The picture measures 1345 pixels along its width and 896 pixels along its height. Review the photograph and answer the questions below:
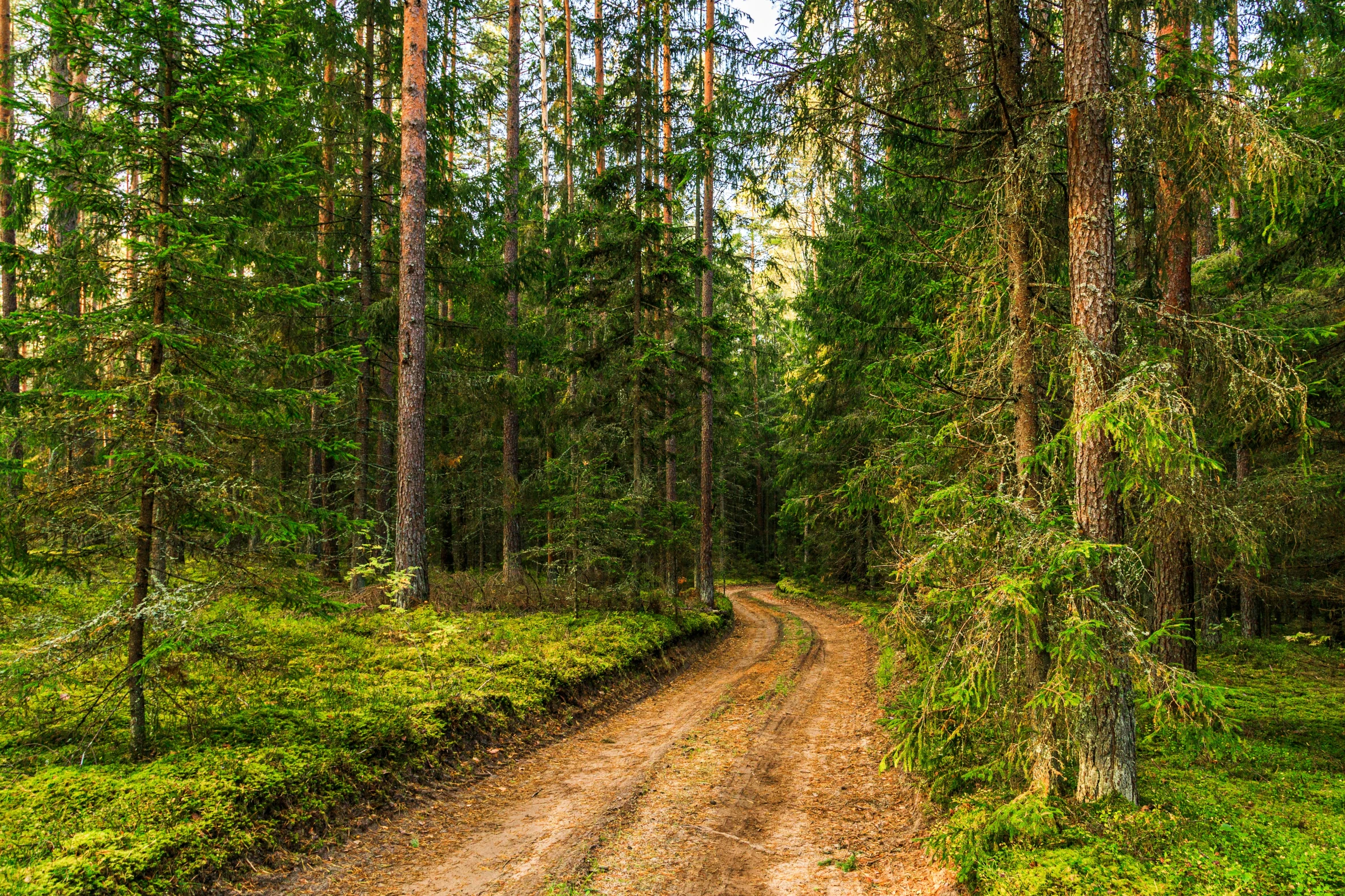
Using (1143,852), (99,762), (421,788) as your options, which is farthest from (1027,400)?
(99,762)

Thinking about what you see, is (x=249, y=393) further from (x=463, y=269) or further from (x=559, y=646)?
(x=463, y=269)

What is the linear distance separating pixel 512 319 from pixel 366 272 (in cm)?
403

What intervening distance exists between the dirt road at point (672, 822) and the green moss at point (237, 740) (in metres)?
0.61

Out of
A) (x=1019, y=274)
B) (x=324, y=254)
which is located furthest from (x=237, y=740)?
(x=324, y=254)

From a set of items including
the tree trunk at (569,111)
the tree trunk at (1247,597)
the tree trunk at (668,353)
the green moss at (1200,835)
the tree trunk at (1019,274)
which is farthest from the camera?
the tree trunk at (569,111)

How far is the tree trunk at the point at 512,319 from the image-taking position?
15680 mm

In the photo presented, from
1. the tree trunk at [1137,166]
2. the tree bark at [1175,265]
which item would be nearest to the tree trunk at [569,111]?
the tree trunk at [1137,166]

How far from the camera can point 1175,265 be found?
29.3ft

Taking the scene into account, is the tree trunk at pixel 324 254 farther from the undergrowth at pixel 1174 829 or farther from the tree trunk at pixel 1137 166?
the tree trunk at pixel 1137 166

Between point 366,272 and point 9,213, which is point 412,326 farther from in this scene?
point 9,213

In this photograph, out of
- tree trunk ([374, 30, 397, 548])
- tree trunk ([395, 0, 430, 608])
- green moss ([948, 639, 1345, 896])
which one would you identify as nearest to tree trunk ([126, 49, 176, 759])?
tree trunk ([395, 0, 430, 608])

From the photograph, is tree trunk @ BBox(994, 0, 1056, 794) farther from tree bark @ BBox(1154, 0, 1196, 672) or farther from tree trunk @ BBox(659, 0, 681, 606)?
tree trunk @ BBox(659, 0, 681, 606)

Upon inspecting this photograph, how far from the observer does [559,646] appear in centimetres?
1120

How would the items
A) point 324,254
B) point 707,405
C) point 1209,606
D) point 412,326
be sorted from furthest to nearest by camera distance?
point 707,405 < point 324,254 < point 1209,606 < point 412,326
